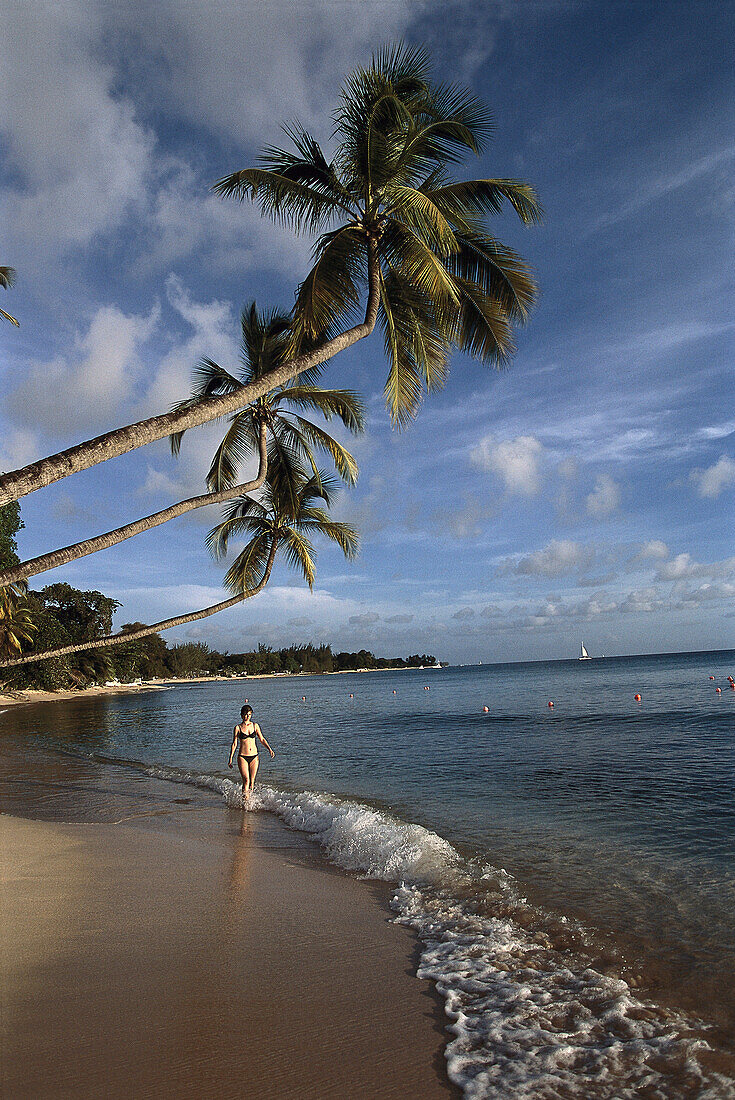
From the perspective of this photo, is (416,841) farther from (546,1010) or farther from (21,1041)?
(21,1041)

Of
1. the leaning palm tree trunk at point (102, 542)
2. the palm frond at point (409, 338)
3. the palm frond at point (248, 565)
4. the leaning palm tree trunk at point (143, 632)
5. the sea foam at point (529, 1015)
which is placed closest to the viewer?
the sea foam at point (529, 1015)

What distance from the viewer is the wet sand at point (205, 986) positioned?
Answer: 271 cm

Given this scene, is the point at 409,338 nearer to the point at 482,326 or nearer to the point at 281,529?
the point at 482,326

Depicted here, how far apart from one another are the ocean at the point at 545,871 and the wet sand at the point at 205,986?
1.26 ft

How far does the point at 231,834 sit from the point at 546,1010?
5.44 metres

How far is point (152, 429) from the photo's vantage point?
16.6 ft

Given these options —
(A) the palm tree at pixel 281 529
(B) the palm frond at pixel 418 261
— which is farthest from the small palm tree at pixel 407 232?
(A) the palm tree at pixel 281 529

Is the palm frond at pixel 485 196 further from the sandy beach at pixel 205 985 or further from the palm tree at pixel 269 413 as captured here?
the sandy beach at pixel 205 985

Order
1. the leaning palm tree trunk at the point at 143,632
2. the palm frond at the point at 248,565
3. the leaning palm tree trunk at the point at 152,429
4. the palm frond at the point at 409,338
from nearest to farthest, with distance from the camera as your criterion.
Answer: the leaning palm tree trunk at the point at 152,429 → the leaning palm tree trunk at the point at 143,632 → the palm frond at the point at 409,338 → the palm frond at the point at 248,565

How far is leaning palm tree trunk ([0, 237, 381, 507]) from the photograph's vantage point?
421 cm

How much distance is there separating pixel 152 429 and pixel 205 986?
399 cm

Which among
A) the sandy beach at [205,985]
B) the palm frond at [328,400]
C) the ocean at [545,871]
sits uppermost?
the palm frond at [328,400]

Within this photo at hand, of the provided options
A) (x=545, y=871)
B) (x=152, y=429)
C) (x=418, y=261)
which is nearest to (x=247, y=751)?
(x=545, y=871)

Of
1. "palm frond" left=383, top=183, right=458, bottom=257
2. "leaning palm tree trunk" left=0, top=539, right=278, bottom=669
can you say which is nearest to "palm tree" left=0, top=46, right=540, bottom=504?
"palm frond" left=383, top=183, right=458, bottom=257
